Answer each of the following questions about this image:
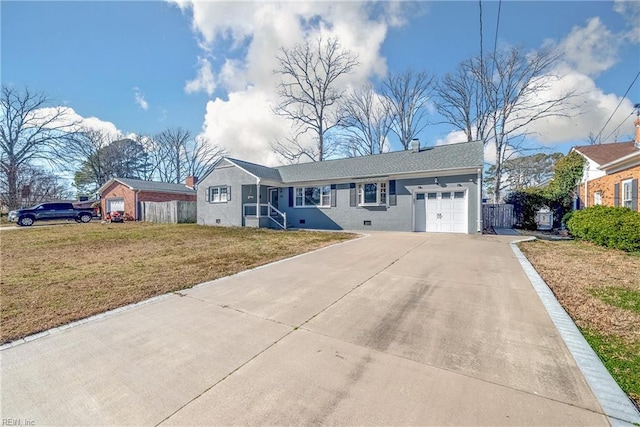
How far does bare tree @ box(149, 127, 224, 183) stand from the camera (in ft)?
131

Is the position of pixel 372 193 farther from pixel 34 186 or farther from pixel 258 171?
pixel 34 186

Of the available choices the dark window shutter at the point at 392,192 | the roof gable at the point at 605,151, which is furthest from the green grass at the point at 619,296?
the roof gable at the point at 605,151

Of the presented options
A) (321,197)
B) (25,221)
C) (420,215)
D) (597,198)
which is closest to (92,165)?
(25,221)

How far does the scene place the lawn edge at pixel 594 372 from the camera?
6.04 feet

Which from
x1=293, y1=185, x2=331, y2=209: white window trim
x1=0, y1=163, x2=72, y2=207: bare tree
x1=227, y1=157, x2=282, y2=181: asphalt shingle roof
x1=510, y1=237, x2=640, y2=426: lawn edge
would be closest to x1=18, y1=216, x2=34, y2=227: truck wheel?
x1=0, y1=163, x2=72, y2=207: bare tree

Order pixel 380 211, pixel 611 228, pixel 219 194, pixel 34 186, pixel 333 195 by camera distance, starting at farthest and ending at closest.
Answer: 1. pixel 34 186
2. pixel 219 194
3. pixel 333 195
4. pixel 380 211
5. pixel 611 228

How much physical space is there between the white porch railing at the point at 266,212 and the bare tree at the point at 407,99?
16103 millimetres

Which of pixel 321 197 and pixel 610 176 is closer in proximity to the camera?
pixel 610 176

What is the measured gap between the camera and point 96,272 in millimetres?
5891

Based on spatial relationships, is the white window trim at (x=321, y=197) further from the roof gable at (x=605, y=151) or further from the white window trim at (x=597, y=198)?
the roof gable at (x=605, y=151)

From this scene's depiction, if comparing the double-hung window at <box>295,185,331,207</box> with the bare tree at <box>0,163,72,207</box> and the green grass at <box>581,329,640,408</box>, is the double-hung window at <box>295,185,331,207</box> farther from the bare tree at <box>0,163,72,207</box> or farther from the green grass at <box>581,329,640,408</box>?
the bare tree at <box>0,163,72,207</box>

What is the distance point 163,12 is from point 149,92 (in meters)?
7.32

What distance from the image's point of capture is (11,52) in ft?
32.6

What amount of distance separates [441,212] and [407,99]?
1815 centimetres
